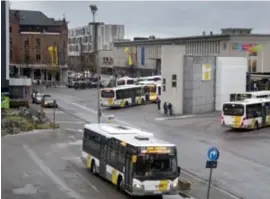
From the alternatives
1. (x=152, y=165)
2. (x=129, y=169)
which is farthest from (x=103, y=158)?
(x=152, y=165)

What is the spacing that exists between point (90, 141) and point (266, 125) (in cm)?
2221

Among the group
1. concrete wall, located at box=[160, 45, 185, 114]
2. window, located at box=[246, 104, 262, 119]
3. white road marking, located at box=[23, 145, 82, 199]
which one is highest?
concrete wall, located at box=[160, 45, 185, 114]

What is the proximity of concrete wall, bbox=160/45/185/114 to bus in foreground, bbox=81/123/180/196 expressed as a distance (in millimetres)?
30542

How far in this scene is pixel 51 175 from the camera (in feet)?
85.8

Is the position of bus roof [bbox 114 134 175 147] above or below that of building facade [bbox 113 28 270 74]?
below

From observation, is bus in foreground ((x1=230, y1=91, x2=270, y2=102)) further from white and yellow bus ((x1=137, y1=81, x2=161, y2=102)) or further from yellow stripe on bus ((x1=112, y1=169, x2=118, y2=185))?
yellow stripe on bus ((x1=112, y1=169, x2=118, y2=185))

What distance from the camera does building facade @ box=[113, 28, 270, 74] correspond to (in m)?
83.4

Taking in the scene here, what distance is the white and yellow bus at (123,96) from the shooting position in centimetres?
6100

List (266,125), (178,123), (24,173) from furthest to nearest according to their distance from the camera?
(178,123) → (266,125) → (24,173)

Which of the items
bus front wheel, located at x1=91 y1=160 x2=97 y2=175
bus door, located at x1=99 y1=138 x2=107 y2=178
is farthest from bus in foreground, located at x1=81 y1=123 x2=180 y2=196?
bus front wheel, located at x1=91 y1=160 x2=97 y2=175

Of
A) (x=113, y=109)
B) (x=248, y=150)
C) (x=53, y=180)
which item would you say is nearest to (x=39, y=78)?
(x=113, y=109)

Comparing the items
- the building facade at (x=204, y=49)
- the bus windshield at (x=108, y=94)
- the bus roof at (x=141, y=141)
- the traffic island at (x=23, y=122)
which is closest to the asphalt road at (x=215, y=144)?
the bus windshield at (x=108, y=94)

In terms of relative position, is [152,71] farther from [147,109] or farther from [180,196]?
[180,196]

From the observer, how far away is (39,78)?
110 metres
